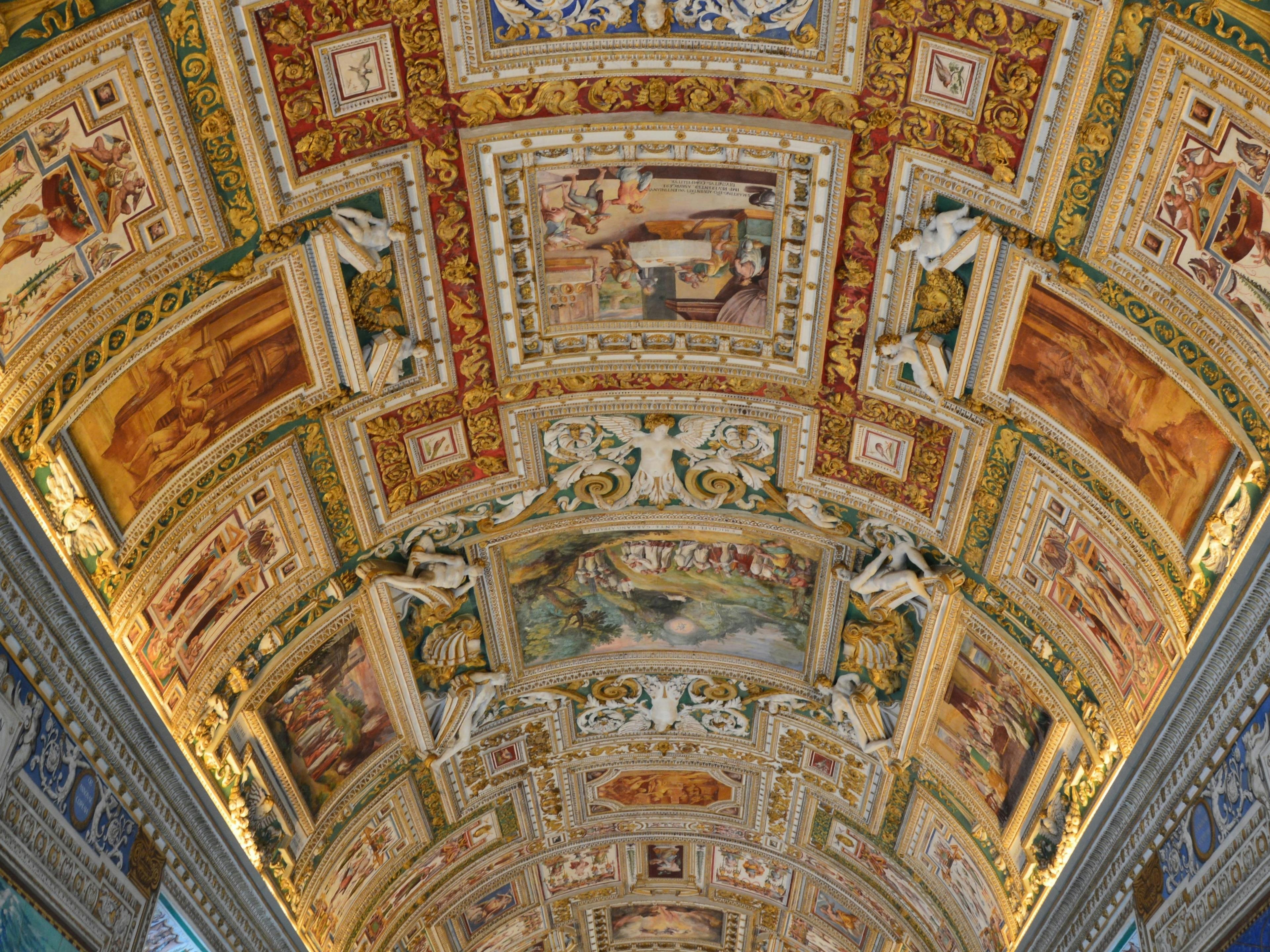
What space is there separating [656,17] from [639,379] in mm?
4741

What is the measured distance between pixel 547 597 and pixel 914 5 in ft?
33.2

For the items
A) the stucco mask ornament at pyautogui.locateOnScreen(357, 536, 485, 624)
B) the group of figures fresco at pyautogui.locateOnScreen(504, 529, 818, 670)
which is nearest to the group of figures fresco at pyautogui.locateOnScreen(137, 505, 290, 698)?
the stucco mask ornament at pyautogui.locateOnScreen(357, 536, 485, 624)

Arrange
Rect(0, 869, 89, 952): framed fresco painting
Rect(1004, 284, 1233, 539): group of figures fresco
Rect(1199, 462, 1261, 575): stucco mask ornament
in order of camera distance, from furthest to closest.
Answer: Rect(1004, 284, 1233, 539): group of figures fresco, Rect(1199, 462, 1261, 575): stucco mask ornament, Rect(0, 869, 89, 952): framed fresco painting

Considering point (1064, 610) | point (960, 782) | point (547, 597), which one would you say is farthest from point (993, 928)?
point (547, 597)

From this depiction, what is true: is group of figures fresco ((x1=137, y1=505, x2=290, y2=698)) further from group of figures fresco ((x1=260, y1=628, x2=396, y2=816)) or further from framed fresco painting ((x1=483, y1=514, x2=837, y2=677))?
framed fresco painting ((x1=483, y1=514, x2=837, y2=677))

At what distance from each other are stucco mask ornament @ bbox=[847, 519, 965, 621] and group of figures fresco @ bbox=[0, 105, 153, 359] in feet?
30.8

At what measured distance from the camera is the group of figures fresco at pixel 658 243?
502 inches

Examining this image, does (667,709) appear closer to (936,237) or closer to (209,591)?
(209,591)

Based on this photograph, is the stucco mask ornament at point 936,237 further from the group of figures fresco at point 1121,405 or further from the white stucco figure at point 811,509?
the white stucco figure at point 811,509

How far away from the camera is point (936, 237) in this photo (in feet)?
40.4

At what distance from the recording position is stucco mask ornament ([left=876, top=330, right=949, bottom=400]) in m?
13.3

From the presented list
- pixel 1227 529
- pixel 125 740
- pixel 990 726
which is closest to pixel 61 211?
pixel 125 740

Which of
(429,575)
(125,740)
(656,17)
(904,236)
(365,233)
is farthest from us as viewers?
(429,575)

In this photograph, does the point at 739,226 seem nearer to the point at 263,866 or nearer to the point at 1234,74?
the point at 1234,74
